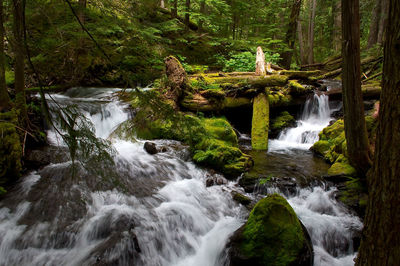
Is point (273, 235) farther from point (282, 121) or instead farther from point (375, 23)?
point (375, 23)

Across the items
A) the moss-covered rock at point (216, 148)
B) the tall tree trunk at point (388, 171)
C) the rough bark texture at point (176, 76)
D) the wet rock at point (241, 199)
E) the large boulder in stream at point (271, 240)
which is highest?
the rough bark texture at point (176, 76)

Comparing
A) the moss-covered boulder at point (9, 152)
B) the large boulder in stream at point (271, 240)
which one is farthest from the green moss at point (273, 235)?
the moss-covered boulder at point (9, 152)

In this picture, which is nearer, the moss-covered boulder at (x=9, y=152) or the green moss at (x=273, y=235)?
the green moss at (x=273, y=235)

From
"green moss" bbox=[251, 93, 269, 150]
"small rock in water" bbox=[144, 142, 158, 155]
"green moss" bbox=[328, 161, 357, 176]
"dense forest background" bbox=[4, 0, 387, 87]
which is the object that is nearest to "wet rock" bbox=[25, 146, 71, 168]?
"small rock in water" bbox=[144, 142, 158, 155]

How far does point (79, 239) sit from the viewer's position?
13.4 ft

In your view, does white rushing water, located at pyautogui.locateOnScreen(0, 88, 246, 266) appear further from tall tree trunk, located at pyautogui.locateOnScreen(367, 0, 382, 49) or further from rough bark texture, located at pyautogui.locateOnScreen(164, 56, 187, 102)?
tall tree trunk, located at pyautogui.locateOnScreen(367, 0, 382, 49)

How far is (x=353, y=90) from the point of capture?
5.06 meters

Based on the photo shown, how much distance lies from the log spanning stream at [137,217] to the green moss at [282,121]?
3689 mm

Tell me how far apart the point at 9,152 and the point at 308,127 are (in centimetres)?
991

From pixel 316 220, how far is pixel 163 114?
3.88 meters

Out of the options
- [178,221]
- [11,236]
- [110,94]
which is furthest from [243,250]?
[110,94]

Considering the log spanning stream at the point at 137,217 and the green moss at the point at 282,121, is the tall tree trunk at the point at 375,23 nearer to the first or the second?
the green moss at the point at 282,121

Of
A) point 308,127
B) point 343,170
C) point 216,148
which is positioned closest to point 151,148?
Result: point 216,148

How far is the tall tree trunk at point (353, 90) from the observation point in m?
4.65
